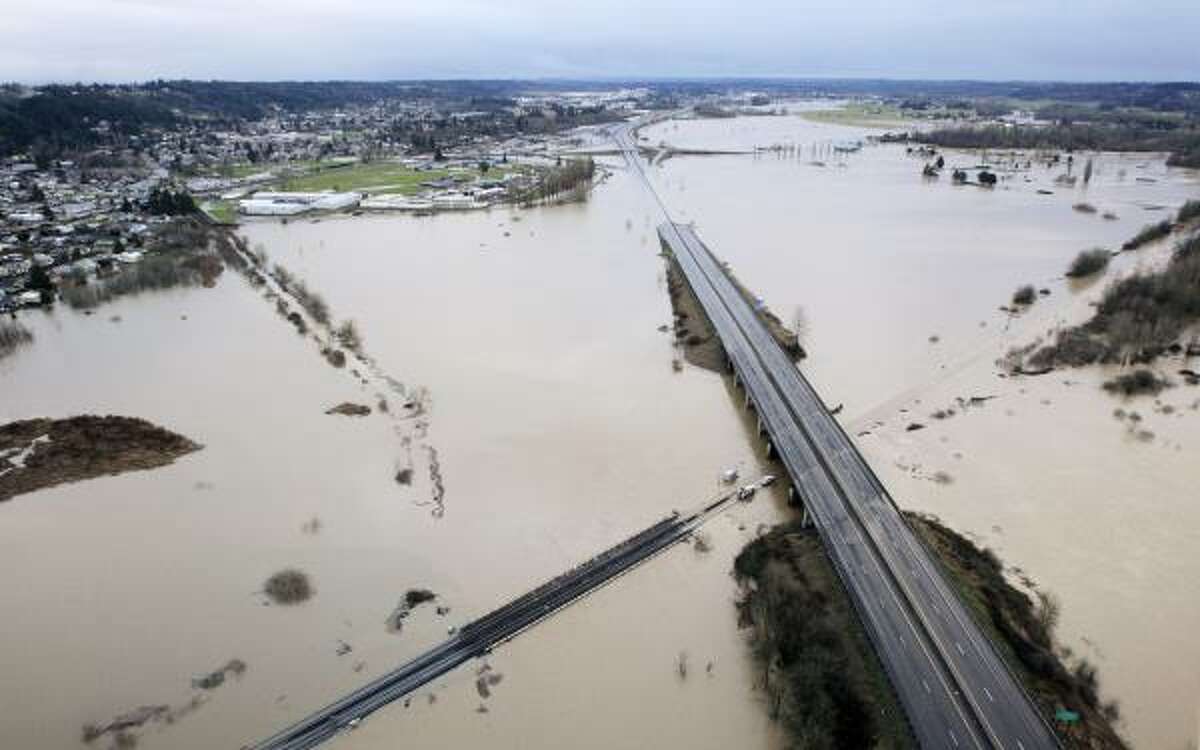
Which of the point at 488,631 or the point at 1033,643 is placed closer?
the point at 1033,643

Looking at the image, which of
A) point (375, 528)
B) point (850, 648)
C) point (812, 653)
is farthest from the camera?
point (375, 528)

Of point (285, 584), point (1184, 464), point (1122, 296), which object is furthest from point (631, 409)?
point (1122, 296)

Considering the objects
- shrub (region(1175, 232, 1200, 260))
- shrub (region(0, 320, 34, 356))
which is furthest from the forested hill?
shrub (region(1175, 232, 1200, 260))

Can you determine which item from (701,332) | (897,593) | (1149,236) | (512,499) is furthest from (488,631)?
(1149,236)

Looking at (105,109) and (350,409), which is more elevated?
(105,109)

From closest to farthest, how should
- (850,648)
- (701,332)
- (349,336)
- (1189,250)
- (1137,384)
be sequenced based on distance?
(850,648), (1137,384), (349,336), (701,332), (1189,250)

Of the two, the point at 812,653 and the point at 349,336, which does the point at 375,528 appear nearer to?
the point at 812,653

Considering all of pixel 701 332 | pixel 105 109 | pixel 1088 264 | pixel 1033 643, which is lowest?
pixel 1033 643
